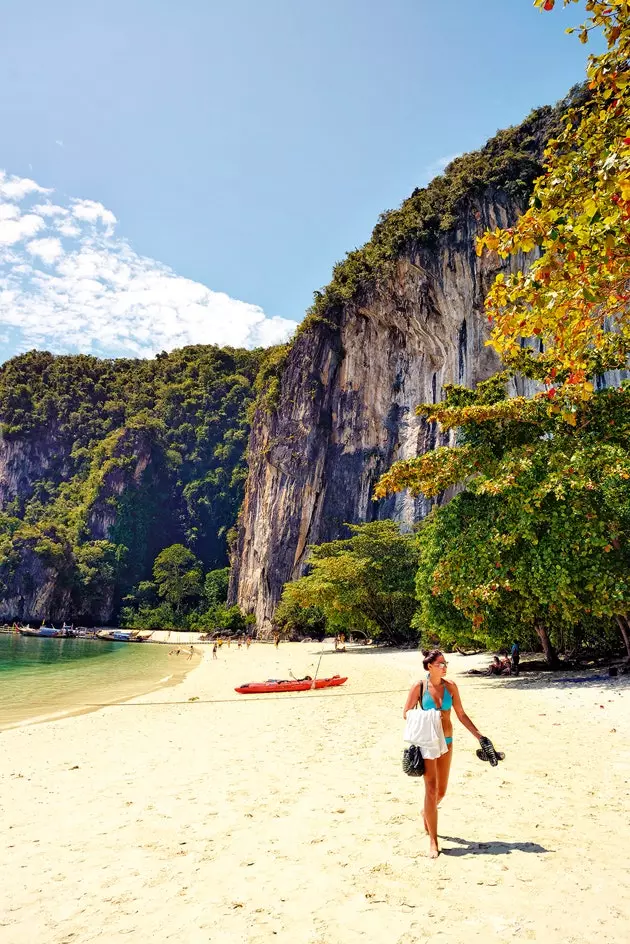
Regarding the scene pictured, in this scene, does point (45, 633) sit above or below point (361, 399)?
below

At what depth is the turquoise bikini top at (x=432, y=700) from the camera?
422 centimetres

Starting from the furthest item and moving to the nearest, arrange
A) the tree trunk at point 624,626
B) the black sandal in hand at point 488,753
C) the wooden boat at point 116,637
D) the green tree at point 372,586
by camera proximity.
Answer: the wooden boat at point 116,637 < the green tree at point 372,586 < the tree trunk at point 624,626 < the black sandal in hand at point 488,753

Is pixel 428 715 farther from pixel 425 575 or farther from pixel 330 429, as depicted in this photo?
pixel 330 429

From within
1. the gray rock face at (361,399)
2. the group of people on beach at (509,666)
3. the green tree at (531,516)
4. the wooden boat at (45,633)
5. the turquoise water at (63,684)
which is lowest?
the wooden boat at (45,633)

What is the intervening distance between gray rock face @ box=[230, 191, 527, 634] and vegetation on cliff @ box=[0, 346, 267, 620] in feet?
84.5

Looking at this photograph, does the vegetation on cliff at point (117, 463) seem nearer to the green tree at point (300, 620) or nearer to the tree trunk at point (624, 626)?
the green tree at point (300, 620)

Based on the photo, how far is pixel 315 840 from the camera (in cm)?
439

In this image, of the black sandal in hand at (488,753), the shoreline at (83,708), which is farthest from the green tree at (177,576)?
the black sandal in hand at (488,753)

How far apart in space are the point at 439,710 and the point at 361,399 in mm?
52601

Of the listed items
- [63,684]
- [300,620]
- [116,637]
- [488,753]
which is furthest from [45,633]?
[488,753]

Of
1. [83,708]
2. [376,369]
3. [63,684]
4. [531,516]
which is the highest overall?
[376,369]

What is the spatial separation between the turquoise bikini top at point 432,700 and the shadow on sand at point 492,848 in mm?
937

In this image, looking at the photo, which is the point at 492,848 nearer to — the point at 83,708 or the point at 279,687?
the point at 279,687

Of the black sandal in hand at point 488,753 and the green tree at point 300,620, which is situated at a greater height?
the black sandal in hand at point 488,753
